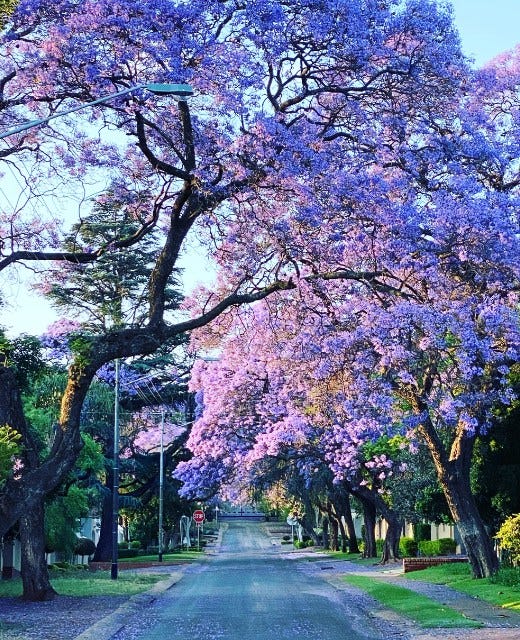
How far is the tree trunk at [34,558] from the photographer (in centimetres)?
2606

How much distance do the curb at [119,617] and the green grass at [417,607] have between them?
5.74 meters

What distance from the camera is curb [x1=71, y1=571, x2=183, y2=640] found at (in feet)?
61.1

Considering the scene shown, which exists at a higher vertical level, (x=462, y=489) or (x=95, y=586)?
(x=462, y=489)

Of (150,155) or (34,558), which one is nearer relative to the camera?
(150,155)

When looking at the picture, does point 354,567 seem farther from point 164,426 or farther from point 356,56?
point 356,56

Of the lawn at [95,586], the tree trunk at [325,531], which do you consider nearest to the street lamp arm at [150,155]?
the lawn at [95,586]

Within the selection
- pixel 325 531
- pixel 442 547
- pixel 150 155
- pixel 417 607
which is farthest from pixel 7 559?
pixel 325 531

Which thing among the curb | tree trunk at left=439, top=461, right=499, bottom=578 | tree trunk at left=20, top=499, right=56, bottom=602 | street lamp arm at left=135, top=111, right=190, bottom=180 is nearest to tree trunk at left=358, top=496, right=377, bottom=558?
the curb

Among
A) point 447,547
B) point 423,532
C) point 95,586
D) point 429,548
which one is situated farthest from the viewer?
point 423,532

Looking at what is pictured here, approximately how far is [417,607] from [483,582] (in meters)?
5.96

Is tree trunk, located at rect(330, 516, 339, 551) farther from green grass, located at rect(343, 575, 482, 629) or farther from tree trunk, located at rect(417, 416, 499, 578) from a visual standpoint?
tree trunk, located at rect(417, 416, 499, 578)

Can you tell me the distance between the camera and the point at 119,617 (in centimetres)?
2256

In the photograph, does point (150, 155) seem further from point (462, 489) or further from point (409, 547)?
point (409, 547)

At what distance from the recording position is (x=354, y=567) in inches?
1895
